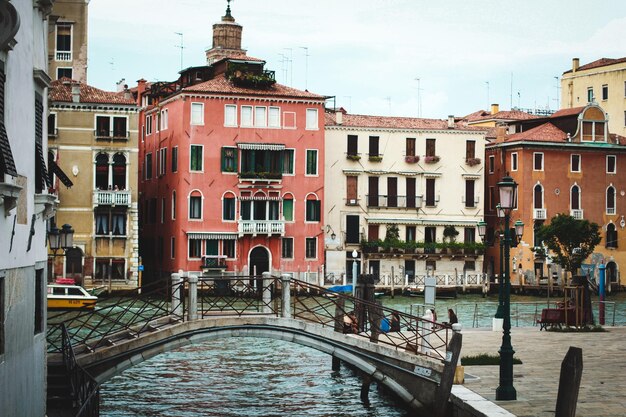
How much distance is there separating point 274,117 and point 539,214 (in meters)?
14.6

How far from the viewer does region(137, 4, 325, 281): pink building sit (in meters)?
51.7

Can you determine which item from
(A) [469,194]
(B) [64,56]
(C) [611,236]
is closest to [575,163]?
(C) [611,236]

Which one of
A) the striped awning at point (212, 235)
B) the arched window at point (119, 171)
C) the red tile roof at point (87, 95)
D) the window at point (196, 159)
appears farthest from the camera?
the window at point (196, 159)

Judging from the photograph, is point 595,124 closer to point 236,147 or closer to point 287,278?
point 236,147

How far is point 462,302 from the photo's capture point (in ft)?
172

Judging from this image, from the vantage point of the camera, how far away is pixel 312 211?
54.1m

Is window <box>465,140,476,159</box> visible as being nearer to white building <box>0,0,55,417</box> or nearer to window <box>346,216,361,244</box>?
window <box>346,216,361,244</box>

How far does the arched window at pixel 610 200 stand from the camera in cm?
6078

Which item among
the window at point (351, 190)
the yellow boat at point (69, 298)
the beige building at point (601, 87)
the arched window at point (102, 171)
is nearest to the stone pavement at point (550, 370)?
the yellow boat at point (69, 298)

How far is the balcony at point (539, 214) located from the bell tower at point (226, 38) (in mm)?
17245

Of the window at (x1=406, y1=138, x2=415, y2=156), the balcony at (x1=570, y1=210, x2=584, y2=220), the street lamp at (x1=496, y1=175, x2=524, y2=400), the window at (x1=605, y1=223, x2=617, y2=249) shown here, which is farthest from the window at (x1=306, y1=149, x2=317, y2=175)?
the street lamp at (x1=496, y1=175, x2=524, y2=400)

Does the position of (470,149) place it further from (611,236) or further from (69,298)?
(69,298)

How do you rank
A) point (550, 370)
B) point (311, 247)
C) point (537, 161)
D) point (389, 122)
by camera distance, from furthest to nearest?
point (537, 161)
point (389, 122)
point (311, 247)
point (550, 370)

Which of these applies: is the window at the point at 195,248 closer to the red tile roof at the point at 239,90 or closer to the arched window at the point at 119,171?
the arched window at the point at 119,171
